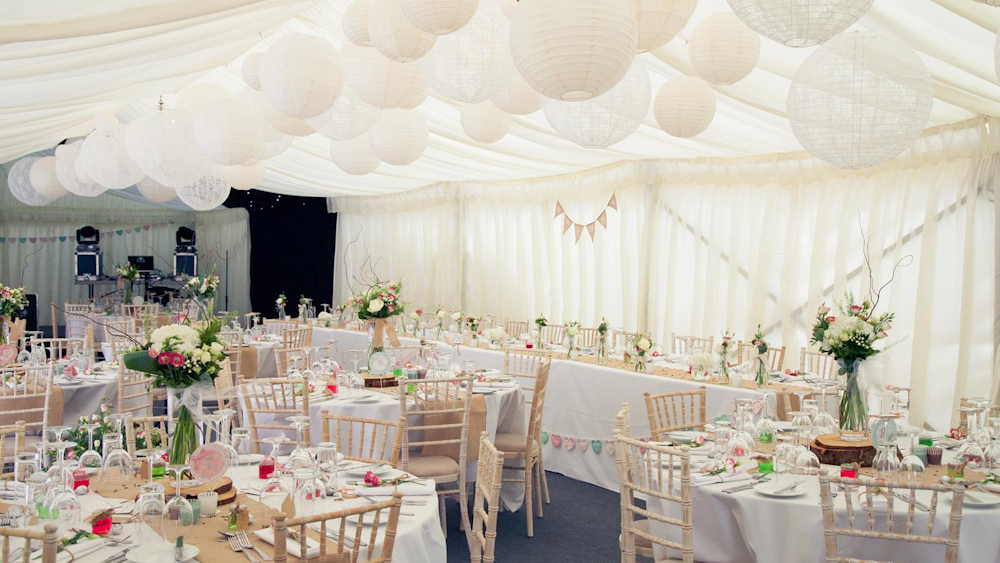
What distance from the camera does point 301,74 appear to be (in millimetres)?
4410

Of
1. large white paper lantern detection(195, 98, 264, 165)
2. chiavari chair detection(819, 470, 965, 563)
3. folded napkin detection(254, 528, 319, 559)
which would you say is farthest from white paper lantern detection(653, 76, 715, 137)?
folded napkin detection(254, 528, 319, 559)

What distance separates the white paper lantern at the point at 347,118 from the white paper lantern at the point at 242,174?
110 inches

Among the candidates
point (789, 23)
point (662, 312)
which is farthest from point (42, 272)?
point (789, 23)

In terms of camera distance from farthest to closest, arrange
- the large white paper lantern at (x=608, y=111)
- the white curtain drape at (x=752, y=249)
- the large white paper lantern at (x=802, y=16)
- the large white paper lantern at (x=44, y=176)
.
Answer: the large white paper lantern at (x=44, y=176) → the white curtain drape at (x=752, y=249) → the large white paper lantern at (x=608, y=111) → the large white paper lantern at (x=802, y=16)

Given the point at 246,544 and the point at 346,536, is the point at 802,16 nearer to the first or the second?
the point at 346,536

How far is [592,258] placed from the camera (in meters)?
10.7

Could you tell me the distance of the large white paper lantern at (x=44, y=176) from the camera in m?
9.01

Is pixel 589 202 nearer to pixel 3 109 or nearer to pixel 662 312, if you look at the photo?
pixel 662 312

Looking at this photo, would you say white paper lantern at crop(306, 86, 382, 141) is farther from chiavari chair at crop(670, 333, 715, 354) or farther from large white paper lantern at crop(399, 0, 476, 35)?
chiavari chair at crop(670, 333, 715, 354)

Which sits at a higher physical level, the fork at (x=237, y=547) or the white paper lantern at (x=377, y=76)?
the white paper lantern at (x=377, y=76)

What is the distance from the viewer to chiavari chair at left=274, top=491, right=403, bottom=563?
87.7 inches

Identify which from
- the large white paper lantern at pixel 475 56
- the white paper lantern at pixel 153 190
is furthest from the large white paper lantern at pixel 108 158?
the large white paper lantern at pixel 475 56

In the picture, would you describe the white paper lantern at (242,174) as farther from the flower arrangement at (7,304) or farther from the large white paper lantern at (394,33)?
the large white paper lantern at (394,33)

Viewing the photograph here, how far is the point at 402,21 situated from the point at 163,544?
94.6 inches
